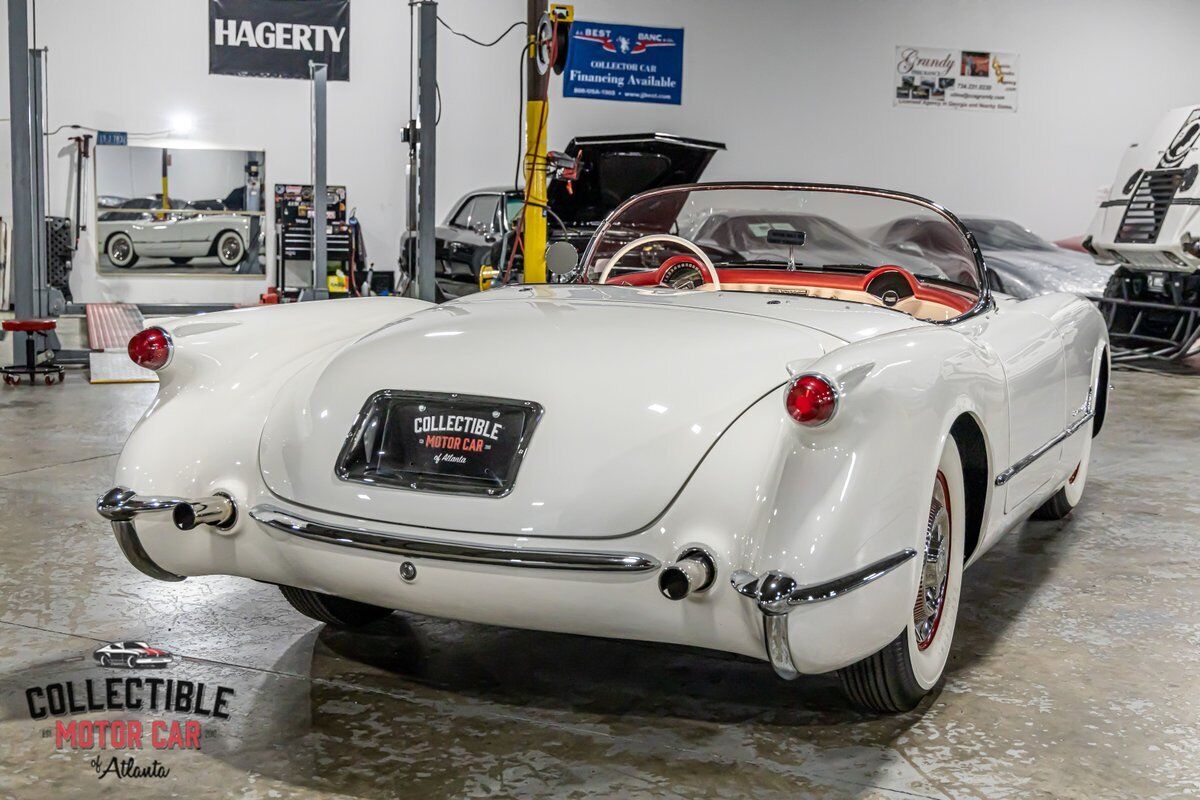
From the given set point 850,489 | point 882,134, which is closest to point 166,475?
point 850,489

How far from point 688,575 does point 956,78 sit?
47.2 feet

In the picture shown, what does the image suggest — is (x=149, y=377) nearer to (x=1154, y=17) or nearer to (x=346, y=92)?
(x=346, y=92)

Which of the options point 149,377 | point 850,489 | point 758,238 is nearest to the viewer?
point 850,489

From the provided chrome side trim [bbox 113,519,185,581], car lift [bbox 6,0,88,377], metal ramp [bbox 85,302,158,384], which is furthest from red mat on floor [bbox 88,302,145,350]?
chrome side trim [bbox 113,519,185,581]

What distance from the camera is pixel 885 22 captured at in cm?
1499

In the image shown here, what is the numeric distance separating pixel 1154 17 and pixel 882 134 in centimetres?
394

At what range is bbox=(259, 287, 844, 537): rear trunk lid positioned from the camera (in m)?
2.20

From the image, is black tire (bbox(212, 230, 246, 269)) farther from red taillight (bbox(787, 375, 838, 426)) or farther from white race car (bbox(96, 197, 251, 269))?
red taillight (bbox(787, 375, 838, 426))

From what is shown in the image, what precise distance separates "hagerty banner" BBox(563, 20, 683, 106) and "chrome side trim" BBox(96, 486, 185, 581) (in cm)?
1226

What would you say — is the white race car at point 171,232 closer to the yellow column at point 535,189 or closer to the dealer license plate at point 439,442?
the yellow column at point 535,189

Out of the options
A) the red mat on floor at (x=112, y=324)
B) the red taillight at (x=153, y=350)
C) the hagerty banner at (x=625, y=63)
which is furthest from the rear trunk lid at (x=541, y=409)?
the hagerty banner at (x=625, y=63)

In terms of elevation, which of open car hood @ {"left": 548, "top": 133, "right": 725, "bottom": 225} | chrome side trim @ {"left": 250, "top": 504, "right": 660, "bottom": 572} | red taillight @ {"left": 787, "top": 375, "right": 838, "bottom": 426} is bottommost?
chrome side trim @ {"left": 250, "top": 504, "right": 660, "bottom": 572}

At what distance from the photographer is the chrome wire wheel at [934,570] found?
2547mm

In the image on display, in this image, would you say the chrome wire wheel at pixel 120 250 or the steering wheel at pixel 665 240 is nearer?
the steering wheel at pixel 665 240
